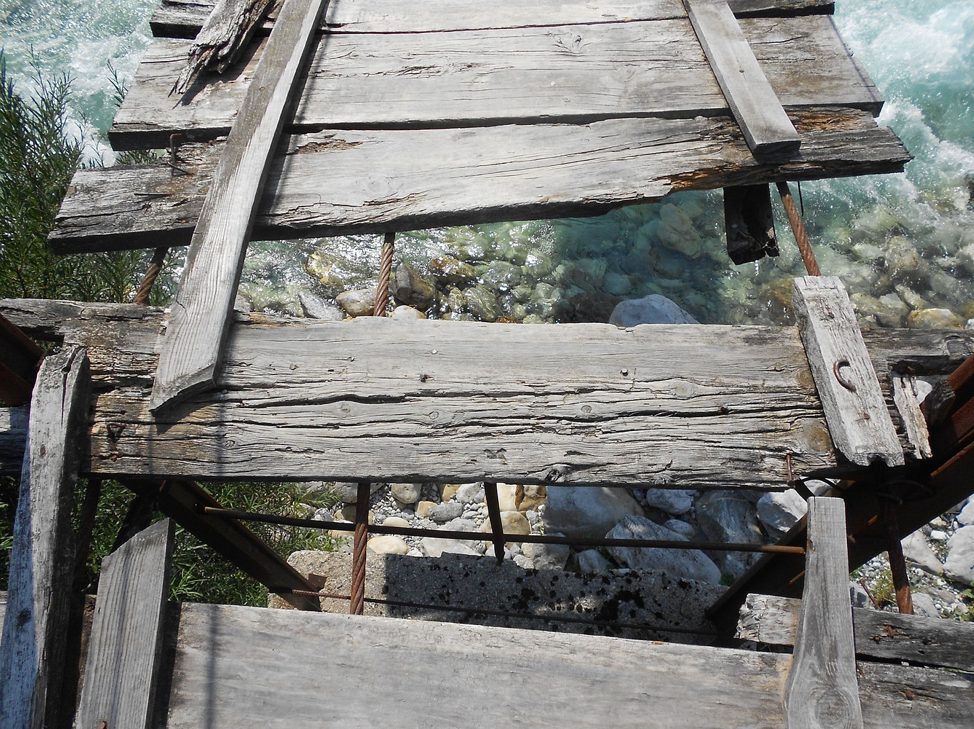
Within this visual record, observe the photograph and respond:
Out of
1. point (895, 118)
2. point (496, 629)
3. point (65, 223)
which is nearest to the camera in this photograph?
point (496, 629)

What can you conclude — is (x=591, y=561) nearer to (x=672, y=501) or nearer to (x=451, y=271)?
(x=672, y=501)

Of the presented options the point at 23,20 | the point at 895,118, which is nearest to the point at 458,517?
the point at 895,118

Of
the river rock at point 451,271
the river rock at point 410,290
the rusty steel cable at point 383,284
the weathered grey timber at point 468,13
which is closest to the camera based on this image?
the rusty steel cable at point 383,284

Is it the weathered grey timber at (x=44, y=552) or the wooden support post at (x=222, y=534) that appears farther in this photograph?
the wooden support post at (x=222, y=534)

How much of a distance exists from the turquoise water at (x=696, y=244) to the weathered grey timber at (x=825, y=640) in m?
5.12

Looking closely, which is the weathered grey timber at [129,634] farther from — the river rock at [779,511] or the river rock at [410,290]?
the river rock at [410,290]

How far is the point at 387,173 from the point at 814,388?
5.27 ft

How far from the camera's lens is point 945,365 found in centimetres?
186

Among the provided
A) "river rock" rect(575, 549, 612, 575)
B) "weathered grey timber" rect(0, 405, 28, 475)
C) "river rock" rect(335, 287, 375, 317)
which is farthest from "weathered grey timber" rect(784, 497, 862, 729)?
"river rock" rect(335, 287, 375, 317)

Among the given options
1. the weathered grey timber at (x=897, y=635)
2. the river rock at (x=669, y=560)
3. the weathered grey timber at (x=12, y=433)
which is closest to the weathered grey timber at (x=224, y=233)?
the weathered grey timber at (x=12, y=433)

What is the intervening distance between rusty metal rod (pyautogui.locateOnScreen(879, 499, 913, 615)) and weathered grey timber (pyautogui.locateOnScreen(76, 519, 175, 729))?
1.84 meters

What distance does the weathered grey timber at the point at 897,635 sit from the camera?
4.99 feet

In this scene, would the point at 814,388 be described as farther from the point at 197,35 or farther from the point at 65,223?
the point at 197,35

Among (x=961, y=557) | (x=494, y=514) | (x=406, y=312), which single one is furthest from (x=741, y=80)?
(x=961, y=557)
